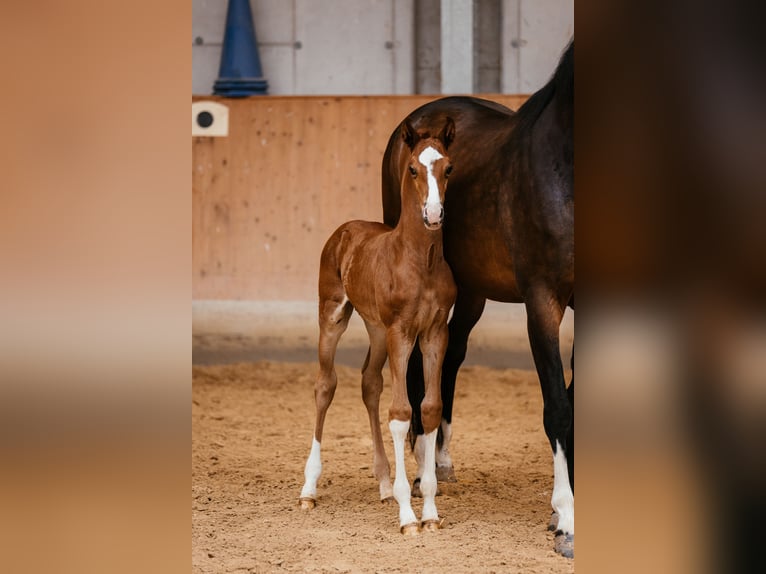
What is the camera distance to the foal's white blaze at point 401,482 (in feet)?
13.9

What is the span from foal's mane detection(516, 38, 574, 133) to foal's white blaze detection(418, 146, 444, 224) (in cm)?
60

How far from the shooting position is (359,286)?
15.2 feet

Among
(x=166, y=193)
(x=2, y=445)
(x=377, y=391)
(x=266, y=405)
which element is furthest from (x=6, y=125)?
(x=266, y=405)

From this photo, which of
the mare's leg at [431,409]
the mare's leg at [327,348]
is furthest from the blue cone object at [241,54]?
the mare's leg at [431,409]

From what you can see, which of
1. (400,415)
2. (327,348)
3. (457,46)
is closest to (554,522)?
(400,415)

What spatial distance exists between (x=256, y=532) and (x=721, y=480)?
3507 mm

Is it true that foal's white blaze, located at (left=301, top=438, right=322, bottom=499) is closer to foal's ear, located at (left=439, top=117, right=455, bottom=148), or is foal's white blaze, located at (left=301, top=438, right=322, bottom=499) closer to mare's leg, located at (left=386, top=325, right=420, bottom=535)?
mare's leg, located at (left=386, top=325, right=420, bottom=535)

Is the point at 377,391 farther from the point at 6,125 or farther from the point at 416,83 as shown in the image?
the point at 416,83

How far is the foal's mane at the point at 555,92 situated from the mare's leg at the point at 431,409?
40.9 inches

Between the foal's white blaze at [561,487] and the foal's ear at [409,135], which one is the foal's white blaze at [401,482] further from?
the foal's ear at [409,135]

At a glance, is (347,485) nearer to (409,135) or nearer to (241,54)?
(409,135)

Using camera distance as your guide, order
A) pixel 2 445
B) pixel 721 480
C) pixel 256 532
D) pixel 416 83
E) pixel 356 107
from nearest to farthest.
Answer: pixel 721 480
pixel 2 445
pixel 256 532
pixel 356 107
pixel 416 83

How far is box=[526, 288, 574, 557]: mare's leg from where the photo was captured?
13.2 feet

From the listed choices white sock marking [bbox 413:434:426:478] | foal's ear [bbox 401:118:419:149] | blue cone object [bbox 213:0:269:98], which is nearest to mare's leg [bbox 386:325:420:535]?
white sock marking [bbox 413:434:426:478]
